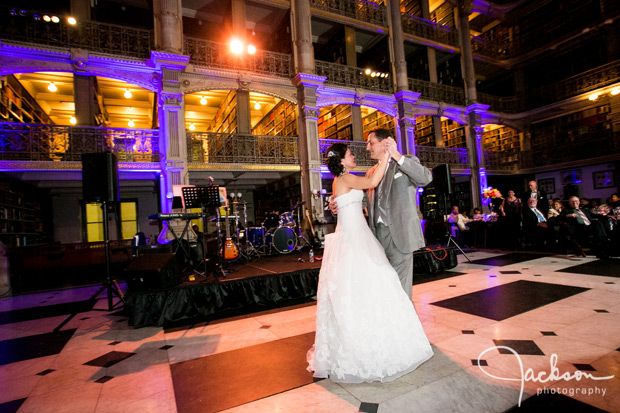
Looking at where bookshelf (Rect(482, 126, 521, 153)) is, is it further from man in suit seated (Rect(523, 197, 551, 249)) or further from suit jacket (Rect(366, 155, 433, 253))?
suit jacket (Rect(366, 155, 433, 253))

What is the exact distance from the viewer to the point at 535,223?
24.1 feet

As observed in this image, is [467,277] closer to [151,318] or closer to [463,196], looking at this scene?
[151,318]

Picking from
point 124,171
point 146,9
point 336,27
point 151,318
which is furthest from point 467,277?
point 146,9

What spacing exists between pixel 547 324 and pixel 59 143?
10.0 meters

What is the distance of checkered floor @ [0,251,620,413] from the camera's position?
1.77 meters

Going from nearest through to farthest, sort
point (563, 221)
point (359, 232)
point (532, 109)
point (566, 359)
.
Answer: point (566, 359) < point (359, 232) < point (563, 221) < point (532, 109)

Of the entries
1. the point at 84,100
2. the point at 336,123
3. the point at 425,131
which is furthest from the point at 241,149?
the point at 425,131

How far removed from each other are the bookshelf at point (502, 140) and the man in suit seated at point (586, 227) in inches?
389

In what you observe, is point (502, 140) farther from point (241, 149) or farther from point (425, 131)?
point (241, 149)

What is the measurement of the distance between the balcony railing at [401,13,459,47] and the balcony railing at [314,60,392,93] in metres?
2.62

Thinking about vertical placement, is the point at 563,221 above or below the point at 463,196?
below

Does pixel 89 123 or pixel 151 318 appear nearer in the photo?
pixel 151 318

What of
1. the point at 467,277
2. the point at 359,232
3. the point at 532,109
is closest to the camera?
the point at 359,232

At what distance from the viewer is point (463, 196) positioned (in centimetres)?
1474
